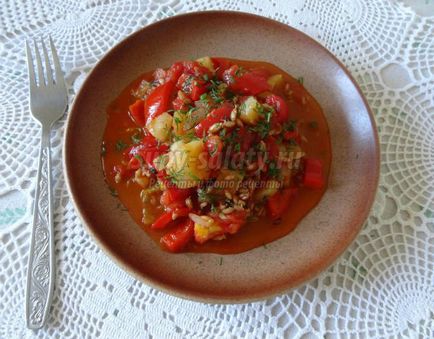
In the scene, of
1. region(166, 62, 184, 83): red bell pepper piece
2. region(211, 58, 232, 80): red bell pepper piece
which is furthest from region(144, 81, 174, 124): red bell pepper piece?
region(211, 58, 232, 80): red bell pepper piece

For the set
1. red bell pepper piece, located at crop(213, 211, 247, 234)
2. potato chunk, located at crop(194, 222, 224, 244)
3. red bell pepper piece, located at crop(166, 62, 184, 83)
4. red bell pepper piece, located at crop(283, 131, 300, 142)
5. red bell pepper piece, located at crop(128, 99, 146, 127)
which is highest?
red bell pepper piece, located at crop(166, 62, 184, 83)

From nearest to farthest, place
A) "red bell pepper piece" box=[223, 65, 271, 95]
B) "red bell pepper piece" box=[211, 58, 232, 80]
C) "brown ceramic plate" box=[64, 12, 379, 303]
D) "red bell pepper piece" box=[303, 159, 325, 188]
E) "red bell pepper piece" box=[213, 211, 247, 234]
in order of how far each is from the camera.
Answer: "brown ceramic plate" box=[64, 12, 379, 303] → "red bell pepper piece" box=[213, 211, 247, 234] → "red bell pepper piece" box=[303, 159, 325, 188] → "red bell pepper piece" box=[223, 65, 271, 95] → "red bell pepper piece" box=[211, 58, 232, 80]

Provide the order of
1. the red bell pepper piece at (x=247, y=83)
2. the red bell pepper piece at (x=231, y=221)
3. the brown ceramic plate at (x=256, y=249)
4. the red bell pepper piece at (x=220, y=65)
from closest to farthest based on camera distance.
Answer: the brown ceramic plate at (x=256, y=249), the red bell pepper piece at (x=231, y=221), the red bell pepper piece at (x=247, y=83), the red bell pepper piece at (x=220, y=65)

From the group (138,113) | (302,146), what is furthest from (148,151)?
(302,146)

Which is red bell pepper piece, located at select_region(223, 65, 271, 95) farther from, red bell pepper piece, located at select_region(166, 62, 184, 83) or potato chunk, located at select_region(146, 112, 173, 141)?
potato chunk, located at select_region(146, 112, 173, 141)

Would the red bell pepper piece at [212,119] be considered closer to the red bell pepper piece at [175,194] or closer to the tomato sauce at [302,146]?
the red bell pepper piece at [175,194]

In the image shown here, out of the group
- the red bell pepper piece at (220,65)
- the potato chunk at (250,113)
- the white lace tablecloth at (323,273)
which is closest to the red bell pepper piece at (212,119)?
the potato chunk at (250,113)
